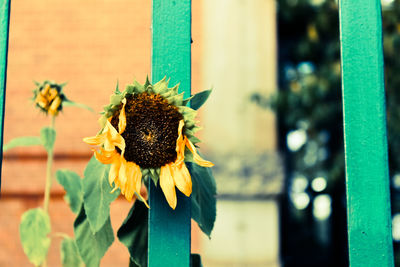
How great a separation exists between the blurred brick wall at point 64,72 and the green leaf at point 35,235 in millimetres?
1616

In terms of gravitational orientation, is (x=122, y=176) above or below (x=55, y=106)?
below

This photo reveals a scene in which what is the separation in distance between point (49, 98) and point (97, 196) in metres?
0.32

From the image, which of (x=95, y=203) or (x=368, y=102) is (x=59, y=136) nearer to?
(x=95, y=203)

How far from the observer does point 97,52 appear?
262 centimetres

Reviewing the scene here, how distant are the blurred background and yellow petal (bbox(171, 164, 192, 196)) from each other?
167 cm

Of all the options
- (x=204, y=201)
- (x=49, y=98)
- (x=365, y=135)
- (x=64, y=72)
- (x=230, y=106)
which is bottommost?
(x=204, y=201)

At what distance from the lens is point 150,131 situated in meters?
0.59

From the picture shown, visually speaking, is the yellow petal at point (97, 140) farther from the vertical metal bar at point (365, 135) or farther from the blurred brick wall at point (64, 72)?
the blurred brick wall at point (64, 72)

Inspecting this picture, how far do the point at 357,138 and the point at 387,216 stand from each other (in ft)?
0.39

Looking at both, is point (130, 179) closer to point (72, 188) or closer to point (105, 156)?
point (105, 156)

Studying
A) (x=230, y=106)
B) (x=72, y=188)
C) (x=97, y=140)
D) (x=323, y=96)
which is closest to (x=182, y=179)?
(x=97, y=140)

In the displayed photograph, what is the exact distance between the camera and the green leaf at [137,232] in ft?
2.27

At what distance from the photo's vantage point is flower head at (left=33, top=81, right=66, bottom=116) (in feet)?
2.90

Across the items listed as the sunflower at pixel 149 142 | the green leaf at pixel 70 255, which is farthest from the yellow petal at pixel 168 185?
the green leaf at pixel 70 255
